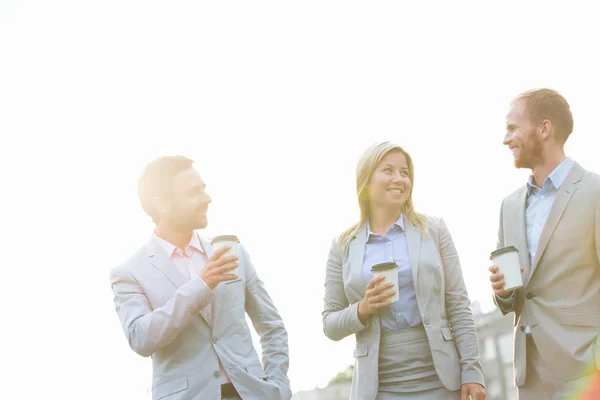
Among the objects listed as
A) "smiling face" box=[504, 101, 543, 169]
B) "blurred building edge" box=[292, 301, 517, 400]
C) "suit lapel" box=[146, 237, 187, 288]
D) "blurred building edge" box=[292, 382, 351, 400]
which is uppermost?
"smiling face" box=[504, 101, 543, 169]

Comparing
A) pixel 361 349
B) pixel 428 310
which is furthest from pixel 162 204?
pixel 428 310

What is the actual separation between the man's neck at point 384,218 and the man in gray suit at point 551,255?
770 millimetres

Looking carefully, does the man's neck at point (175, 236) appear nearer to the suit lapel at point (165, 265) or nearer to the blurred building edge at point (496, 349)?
the suit lapel at point (165, 265)

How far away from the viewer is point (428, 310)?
468cm

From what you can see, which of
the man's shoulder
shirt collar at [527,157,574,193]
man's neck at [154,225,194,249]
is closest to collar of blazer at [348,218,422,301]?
shirt collar at [527,157,574,193]

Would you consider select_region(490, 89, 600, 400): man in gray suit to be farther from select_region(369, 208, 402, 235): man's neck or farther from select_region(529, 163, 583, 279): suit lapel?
select_region(369, 208, 402, 235): man's neck

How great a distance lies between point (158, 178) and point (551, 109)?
2630mm

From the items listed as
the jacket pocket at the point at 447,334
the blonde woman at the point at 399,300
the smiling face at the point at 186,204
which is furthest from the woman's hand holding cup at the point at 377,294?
the smiling face at the point at 186,204

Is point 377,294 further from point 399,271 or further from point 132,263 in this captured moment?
point 132,263

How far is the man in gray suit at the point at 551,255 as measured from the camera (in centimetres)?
420

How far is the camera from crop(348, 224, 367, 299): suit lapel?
4.88 m

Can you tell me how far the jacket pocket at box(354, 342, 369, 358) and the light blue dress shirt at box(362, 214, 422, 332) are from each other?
156 mm

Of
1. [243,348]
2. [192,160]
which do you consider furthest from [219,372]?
[192,160]

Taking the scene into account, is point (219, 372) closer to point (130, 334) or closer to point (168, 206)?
point (130, 334)
